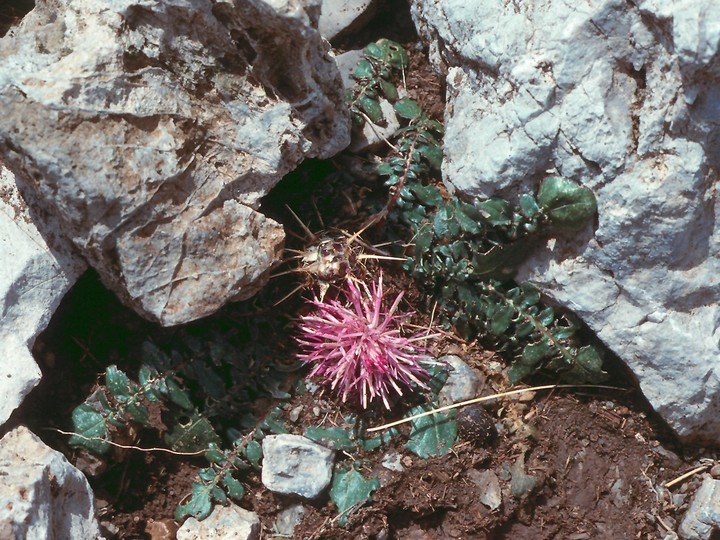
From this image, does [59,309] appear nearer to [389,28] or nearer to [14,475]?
[14,475]

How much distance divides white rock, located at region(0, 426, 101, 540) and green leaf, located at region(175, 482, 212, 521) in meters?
0.42

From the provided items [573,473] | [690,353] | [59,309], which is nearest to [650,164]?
[690,353]

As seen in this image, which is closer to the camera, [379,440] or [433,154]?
[379,440]

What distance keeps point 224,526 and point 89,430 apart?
0.77m

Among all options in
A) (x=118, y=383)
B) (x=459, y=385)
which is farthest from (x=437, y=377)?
(x=118, y=383)

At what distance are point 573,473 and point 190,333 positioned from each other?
1.99 m

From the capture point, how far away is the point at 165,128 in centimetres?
304

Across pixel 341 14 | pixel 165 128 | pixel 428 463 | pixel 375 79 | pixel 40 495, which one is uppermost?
pixel 341 14

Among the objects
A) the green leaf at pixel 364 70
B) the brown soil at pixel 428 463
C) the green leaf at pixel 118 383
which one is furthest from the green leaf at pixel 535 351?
the green leaf at pixel 118 383

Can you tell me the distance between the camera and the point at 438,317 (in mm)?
3889

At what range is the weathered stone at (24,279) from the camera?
10.7 ft

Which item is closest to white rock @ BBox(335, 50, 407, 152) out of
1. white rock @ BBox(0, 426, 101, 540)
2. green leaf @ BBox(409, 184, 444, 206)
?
green leaf @ BBox(409, 184, 444, 206)

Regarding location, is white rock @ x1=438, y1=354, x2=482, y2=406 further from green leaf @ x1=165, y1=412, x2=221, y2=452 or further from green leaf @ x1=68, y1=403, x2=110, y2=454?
green leaf @ x1=68, y1=403, x2=110, y2=454

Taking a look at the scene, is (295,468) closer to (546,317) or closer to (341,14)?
(546,317)
